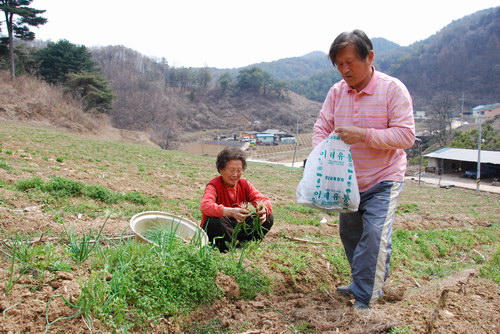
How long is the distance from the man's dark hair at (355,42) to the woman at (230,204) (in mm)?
1516

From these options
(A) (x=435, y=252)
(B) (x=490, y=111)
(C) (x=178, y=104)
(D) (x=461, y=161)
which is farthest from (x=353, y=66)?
(C) (x=178, y=104)

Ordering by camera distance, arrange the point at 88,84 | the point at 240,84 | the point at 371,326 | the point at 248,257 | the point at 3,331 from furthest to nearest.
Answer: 1. the point at 240,84
2. the point at 88,84
3. the point at 248,257
4. the point at 371,326
5. the point at 3,331

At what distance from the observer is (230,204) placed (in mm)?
3697

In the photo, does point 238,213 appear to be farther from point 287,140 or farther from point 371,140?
point 287,140

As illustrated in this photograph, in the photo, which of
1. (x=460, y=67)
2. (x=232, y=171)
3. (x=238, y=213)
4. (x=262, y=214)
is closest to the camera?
(x=238, y=213)

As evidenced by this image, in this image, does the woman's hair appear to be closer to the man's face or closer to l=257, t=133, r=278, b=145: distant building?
the man's face

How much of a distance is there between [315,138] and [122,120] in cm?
7056

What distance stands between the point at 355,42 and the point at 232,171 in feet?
5.58

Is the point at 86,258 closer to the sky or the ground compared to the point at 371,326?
closer to the sky

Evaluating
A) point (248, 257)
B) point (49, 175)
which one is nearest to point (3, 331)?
point (248, 257)

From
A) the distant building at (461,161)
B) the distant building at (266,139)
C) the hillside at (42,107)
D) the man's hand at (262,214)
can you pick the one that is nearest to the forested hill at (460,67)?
the distant building at (266,139)

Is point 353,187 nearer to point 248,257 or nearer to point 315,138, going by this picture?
point 315,138

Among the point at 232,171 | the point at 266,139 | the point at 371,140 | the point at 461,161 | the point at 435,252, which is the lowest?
the point at 461,161

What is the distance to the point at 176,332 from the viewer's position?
7.30 ft
